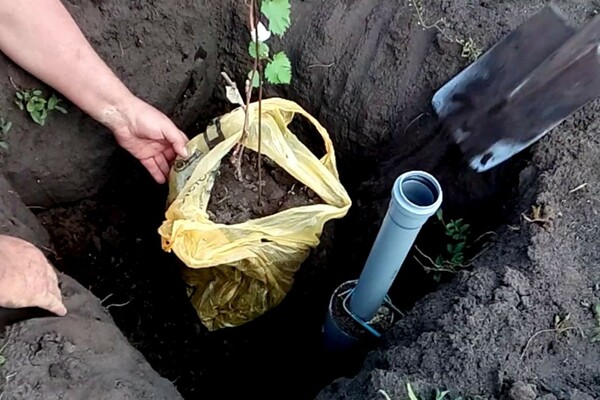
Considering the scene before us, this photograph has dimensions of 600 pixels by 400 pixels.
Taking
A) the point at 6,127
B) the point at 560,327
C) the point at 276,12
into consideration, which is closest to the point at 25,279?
the point at 6,127

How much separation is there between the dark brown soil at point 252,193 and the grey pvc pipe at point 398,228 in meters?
0.29

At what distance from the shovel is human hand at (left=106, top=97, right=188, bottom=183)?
0.65m

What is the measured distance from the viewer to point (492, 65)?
1678mm

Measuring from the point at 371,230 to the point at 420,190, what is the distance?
1.78 ft

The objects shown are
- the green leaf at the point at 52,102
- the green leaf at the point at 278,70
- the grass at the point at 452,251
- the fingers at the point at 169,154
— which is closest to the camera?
the green leaf at the point at 278,70

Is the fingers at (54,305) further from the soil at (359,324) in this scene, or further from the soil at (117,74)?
the soil at (359,324)

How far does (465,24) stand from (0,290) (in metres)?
1.27

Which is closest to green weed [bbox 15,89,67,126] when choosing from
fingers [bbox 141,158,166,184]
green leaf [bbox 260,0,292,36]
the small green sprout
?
fingers [bbox 141,158,166,184]

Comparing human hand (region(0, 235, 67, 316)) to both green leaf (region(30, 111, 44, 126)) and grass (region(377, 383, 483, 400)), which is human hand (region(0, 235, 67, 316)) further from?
grass (region(377, 383, 483, 400))

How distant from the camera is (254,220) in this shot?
5.49ft

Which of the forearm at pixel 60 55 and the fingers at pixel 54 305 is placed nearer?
the fingers at pixel 54 305

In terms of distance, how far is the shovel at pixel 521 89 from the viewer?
4.94ft

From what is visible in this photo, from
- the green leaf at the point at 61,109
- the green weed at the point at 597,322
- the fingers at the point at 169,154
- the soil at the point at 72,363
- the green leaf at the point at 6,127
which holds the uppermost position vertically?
the green leaf at the point at 6,127

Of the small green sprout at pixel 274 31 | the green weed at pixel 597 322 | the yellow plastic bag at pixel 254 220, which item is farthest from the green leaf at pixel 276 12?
the green weed at pixel 597 322
